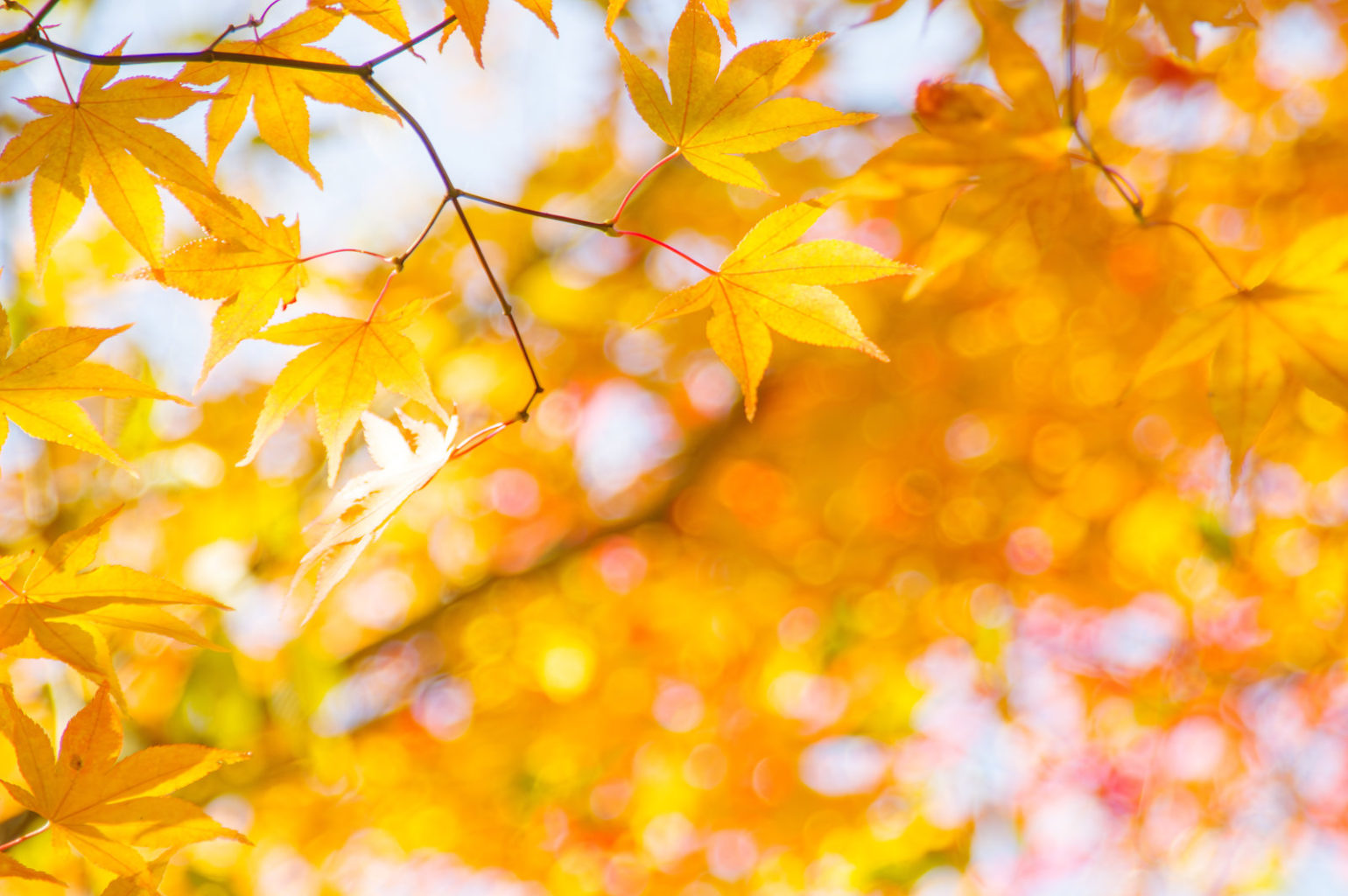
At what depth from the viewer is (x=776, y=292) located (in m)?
0.86

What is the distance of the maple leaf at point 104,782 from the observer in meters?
0.80

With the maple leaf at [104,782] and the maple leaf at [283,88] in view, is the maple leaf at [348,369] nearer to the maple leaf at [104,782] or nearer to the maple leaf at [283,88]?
the maple leaf at [283,88]

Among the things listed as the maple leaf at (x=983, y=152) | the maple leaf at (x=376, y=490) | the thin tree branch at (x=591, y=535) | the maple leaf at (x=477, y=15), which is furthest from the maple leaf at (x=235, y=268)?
the thin tree branch at (x=591, y=535)

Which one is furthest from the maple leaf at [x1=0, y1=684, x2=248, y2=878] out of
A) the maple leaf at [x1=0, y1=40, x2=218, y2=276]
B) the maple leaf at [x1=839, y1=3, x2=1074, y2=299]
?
the maple leaf at [x1=839, y1=3, x2=1074, y2=299]

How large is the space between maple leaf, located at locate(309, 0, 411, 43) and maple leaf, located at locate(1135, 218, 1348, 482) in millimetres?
902

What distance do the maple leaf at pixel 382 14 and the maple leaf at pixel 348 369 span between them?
0.94 ft

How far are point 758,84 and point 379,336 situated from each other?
51 cm

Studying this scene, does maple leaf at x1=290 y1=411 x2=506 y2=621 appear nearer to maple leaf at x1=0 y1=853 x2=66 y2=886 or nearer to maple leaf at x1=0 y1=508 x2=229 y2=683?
maple leaf at x1=0 y1=508 x2=229 y2=683

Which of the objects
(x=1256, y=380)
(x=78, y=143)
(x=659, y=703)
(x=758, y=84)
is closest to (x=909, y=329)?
(x=659, y=703)

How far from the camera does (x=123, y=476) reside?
7.03 ft

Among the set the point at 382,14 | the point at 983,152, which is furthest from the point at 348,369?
the point at 983,152

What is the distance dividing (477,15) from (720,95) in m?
0.25

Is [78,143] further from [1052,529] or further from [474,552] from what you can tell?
[1052,529]

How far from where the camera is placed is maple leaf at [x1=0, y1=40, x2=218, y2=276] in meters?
0.78
